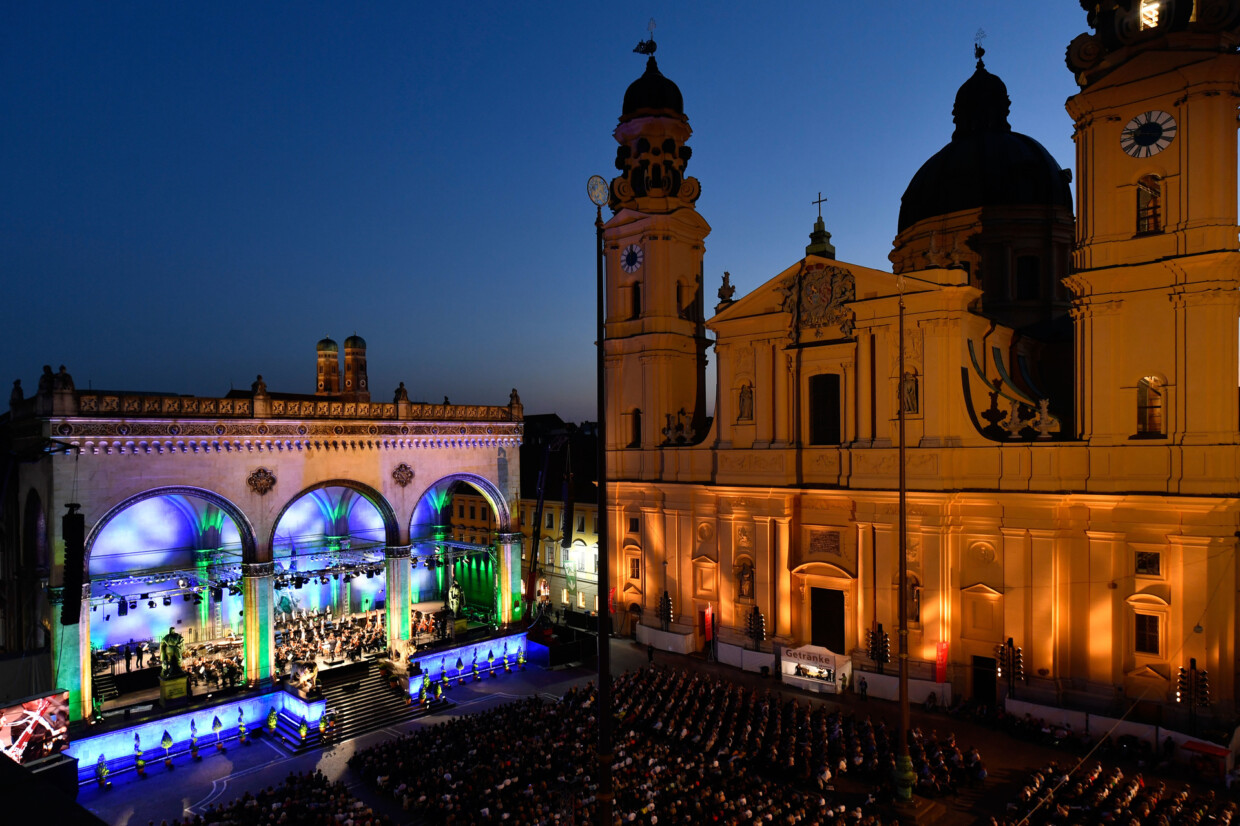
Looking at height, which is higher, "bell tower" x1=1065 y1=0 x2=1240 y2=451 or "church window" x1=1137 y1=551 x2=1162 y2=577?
"bell tower" x1=1065 y1=0 x2=1240 y2=451

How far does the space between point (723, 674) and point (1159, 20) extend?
87.9 feet

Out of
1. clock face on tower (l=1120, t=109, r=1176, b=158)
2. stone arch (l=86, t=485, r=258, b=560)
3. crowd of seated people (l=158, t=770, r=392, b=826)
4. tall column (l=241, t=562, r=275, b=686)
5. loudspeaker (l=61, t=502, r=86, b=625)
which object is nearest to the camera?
crowd of seated people (l=158, t=770, r=392, b=826)

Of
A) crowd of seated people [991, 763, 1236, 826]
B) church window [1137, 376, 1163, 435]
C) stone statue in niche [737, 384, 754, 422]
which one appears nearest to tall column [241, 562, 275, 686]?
stone statue in niche [737, 384, 754, 422]

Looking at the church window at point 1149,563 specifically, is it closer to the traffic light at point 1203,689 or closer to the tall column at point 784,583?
the traffic light at point 1203,689

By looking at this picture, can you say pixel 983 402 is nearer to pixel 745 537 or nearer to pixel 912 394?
pixel 912 394

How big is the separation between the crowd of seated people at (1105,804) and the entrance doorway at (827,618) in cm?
1052

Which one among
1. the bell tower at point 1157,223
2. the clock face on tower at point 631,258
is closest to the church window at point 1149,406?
the bell tower at point 1157,223

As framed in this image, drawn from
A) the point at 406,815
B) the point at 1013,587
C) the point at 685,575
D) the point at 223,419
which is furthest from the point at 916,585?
the point at 223,419

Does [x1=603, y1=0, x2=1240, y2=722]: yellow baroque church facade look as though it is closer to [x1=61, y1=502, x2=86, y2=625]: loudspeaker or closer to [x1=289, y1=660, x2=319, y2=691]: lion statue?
[x1=289, y1=660, x2=319, y2=691]: lion statue

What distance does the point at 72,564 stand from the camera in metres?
22.8

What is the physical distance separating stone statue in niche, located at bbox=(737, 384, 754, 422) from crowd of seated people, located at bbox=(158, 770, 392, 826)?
20.3 metres

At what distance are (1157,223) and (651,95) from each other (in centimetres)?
2152

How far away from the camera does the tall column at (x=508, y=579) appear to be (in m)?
34.5

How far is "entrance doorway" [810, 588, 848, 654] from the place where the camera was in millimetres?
28625
